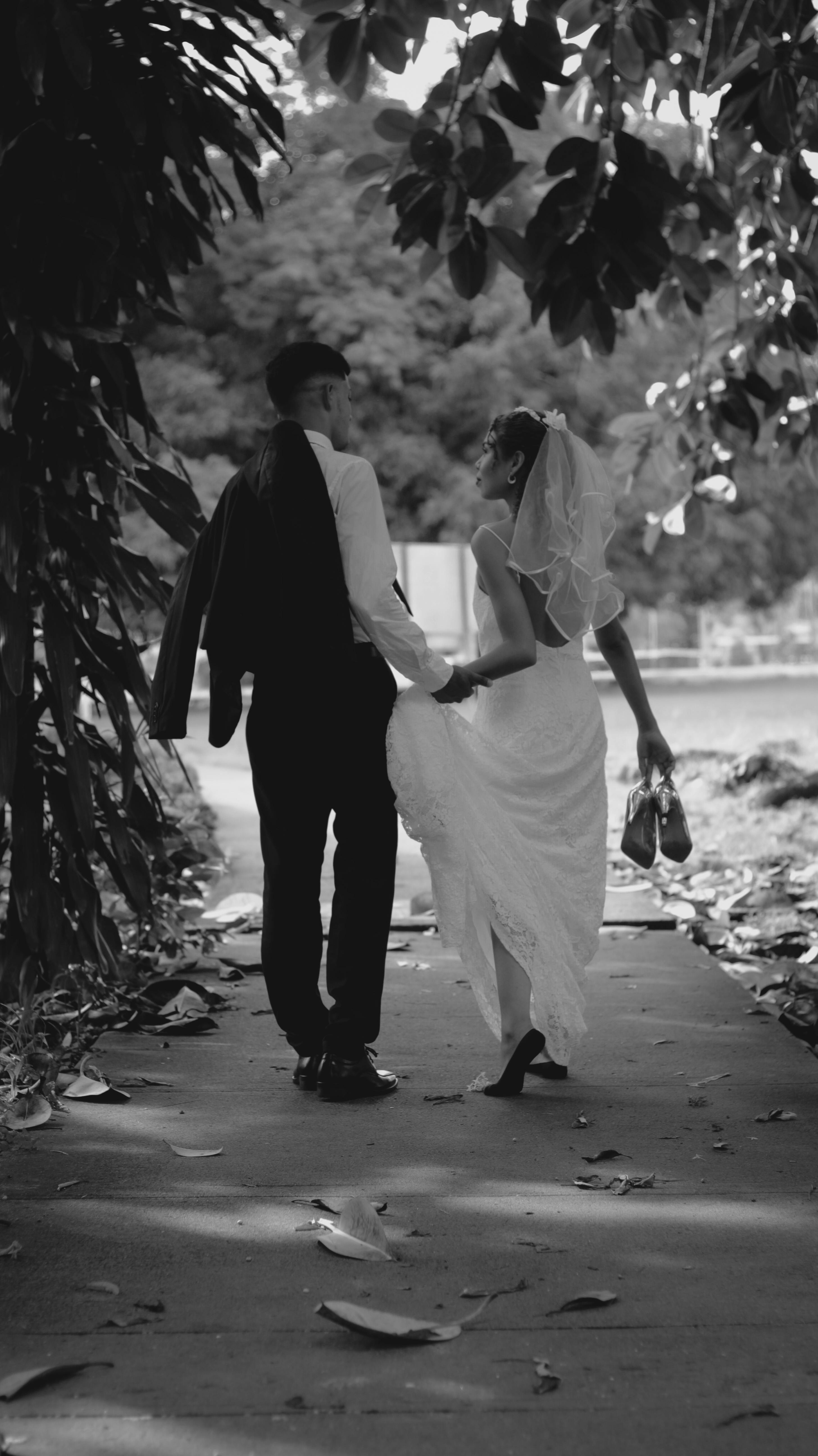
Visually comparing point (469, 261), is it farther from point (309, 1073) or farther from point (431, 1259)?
point (431, 1259)

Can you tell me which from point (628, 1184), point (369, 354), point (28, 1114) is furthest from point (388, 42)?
point (369, 354)

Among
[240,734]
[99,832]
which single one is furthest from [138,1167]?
[240,734]

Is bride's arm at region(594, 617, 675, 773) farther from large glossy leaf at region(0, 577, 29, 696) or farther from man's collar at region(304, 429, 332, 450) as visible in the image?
large glossy leaf at region(0, 577, 29, 696)

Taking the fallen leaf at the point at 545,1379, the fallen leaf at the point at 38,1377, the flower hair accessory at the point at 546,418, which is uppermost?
the flower hair accessory at the point at 546,418

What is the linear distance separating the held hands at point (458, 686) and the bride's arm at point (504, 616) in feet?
0.09

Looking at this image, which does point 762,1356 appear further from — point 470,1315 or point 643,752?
point 643,752

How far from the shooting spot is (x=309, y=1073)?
169 inches

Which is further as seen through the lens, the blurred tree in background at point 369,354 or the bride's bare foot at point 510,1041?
the blurred tree in background at point 369,354

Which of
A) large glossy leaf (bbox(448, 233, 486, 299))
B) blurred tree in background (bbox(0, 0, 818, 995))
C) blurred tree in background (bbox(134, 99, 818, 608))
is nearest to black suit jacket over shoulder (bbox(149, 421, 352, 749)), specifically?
blurred tree in background (bbox(0, 0, 818, 995))

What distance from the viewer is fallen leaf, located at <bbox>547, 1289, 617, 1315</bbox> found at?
108 inches

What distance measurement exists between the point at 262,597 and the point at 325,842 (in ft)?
2.29

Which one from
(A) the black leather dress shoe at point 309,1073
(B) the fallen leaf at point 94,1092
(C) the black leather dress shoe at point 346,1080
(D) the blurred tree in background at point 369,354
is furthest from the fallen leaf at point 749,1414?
(D) the blurred tree in background at point 369,354

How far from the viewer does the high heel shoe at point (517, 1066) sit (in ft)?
13.8

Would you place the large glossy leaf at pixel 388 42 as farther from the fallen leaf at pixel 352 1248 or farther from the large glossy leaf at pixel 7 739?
the fallen leaf at pixel 352 1248
